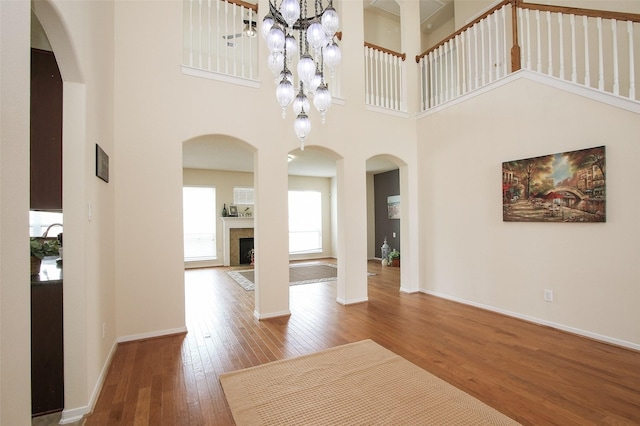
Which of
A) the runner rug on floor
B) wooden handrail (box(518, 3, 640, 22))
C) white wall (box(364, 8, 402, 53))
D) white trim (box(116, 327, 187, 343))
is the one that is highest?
white wall (box(364, 8, 402, 53))

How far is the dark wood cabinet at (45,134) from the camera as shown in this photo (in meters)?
2.14

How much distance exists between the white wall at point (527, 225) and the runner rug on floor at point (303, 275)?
90.8 inches

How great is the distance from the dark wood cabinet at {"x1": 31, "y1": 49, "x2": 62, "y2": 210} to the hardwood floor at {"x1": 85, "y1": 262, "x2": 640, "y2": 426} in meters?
1.56

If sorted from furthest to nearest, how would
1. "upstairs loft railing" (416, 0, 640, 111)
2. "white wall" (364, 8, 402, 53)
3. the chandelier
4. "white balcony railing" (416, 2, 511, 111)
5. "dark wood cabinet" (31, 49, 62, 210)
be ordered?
1. "white wall" (364, 8, 402, 53)
2. "white balcony railing" (416, 2, 511, 111)
3. "upstairs loft railing" (416, 0, 640, 111)
4. the chandelier
5. "dark wood cabinet" (31, 49, 62, 210)

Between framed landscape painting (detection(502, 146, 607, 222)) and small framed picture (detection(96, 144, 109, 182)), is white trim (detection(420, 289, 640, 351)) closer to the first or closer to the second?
framed landscape painting (detection(502, 146, 607, 222))

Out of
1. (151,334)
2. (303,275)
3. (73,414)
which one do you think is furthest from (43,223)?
(303,275)

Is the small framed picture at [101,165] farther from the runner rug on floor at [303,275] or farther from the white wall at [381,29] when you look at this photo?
the white wall at [381,29]

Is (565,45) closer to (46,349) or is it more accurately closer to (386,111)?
(386,111)

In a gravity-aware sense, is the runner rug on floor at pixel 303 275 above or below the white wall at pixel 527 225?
below

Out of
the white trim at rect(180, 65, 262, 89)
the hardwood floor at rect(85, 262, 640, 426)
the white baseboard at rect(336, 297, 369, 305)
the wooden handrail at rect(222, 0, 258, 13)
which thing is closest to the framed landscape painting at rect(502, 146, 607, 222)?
the hardwood floor at rect(85, 262, 640, 426)

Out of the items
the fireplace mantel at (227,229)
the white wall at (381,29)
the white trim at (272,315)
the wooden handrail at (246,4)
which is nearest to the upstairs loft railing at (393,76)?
the wooden handrail at (246,4)

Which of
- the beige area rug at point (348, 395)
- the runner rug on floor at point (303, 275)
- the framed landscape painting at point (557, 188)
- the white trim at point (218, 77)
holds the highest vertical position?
the white trim at point (218, 77)

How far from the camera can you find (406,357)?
2781 mm

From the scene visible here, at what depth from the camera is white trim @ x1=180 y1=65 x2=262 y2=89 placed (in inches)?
138
